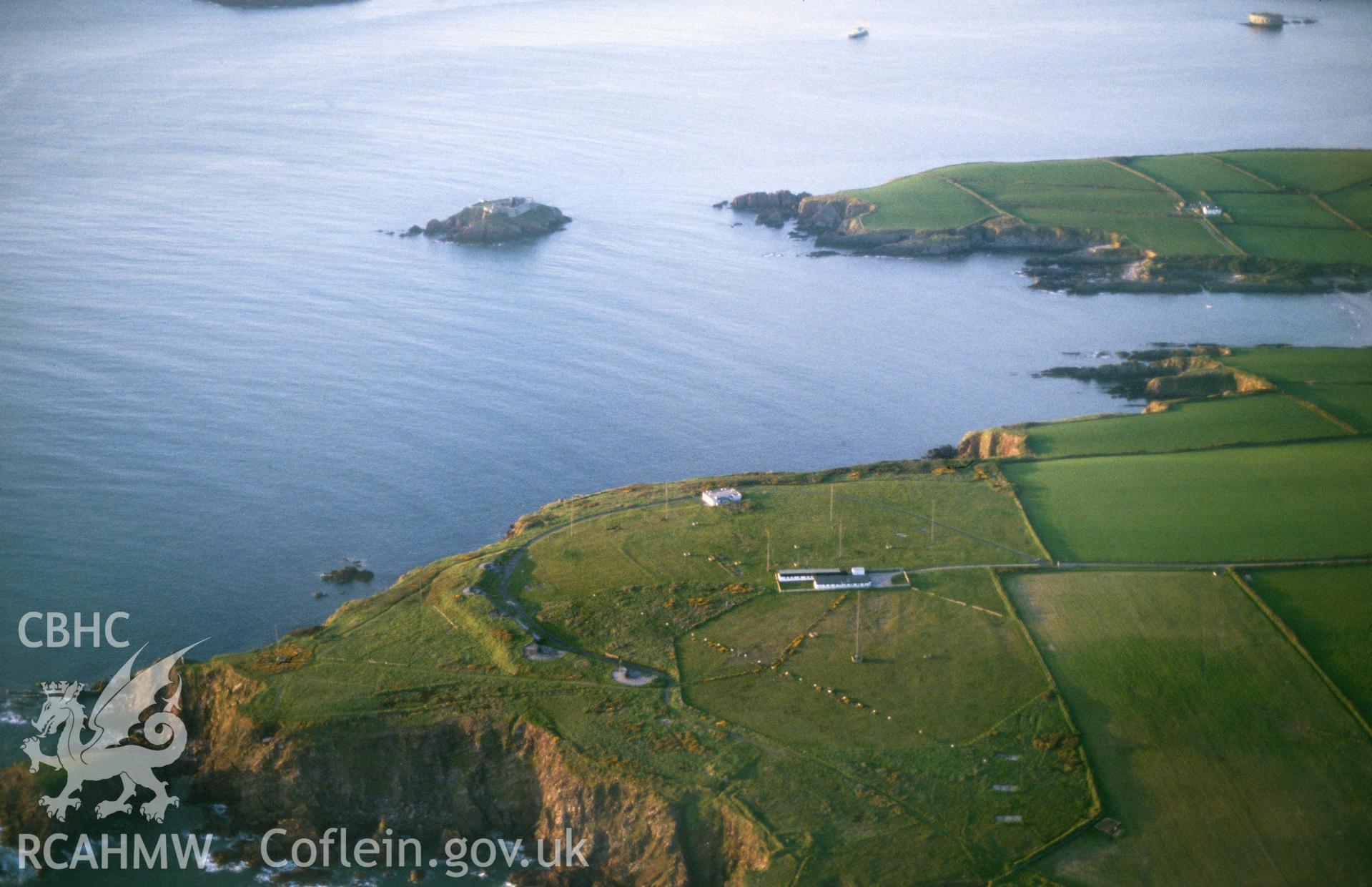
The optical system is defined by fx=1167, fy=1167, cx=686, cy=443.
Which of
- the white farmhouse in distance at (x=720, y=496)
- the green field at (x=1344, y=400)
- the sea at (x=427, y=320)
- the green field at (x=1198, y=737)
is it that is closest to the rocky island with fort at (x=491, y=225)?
the sea at (x=427, y=320)

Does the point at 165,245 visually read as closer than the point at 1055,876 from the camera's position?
No

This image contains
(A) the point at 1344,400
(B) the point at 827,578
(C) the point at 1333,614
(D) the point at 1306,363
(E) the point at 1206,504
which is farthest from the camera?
(D) the point at 1306,363

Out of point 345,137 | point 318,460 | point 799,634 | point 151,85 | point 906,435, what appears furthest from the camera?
point 151,85

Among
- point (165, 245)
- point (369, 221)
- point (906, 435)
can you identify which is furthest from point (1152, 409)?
point (165, 245)

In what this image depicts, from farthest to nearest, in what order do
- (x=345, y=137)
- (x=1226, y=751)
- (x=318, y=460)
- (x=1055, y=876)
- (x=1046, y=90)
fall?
1. (x=1046, y=90)
2. (x=345, y=137)
3. (x=318, y=460)
4. (x=1226, y=751)
5. (x=1055, y=876)

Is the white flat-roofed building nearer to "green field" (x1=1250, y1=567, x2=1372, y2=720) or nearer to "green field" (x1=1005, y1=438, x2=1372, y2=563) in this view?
"green field" (x1=1005, y1=438, x2=1372, y2=563)

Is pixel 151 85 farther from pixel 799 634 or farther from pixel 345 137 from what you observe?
pixel 799 634

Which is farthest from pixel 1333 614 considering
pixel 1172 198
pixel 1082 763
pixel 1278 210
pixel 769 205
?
pixel 769 205

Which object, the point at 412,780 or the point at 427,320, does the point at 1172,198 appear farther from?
the point at 412,780
